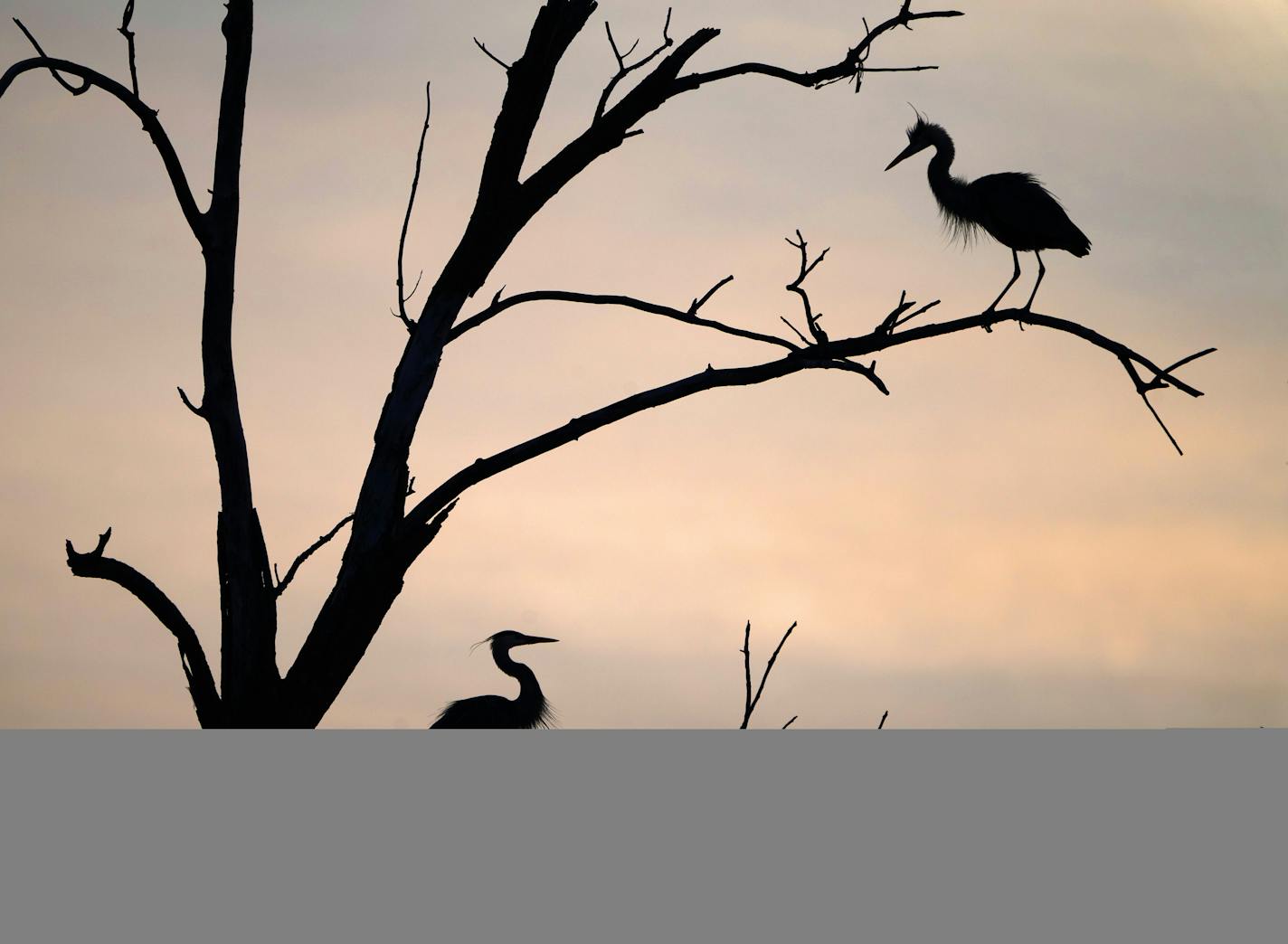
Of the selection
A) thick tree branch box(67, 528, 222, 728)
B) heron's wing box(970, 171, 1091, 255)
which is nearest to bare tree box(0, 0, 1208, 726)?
thick tree branch box(67, 528, 222, 728)

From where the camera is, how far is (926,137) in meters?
9.56

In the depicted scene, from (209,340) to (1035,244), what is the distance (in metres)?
6.19

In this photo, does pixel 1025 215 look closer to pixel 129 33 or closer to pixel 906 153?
pixel 906 153

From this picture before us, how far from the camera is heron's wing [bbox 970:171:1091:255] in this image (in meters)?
8.45

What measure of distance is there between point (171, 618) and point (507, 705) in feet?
18.4

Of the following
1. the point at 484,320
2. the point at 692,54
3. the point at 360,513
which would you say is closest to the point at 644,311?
the point at 484,320

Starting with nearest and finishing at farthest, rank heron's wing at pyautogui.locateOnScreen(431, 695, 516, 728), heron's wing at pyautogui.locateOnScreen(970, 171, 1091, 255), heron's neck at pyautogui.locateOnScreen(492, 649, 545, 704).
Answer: heron's wing at pyautogui.locateOnScreen(970, 171, 1091, 255) → heron's wing at pyautogui.locateOnScreen(431, 695, 516, 728) → heron's neck at pyautogui.locateOnScreen(492, 649, 545, 704)

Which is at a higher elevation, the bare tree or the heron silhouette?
the heron silhouette

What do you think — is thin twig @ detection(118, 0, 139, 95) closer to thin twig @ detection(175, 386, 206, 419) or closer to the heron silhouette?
thin twig @ detection(175, 386, 206, 419)

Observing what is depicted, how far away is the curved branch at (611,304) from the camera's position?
4340 millimetres

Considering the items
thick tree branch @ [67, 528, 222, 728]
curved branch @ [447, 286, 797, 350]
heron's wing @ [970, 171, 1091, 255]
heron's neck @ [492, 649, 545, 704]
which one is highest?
heron's wing @ [970, 171, 1091, 255]

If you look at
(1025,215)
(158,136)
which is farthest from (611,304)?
(1025,215)

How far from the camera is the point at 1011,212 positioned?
859 centimetres

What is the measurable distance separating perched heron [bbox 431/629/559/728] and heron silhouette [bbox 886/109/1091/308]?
469 cm
